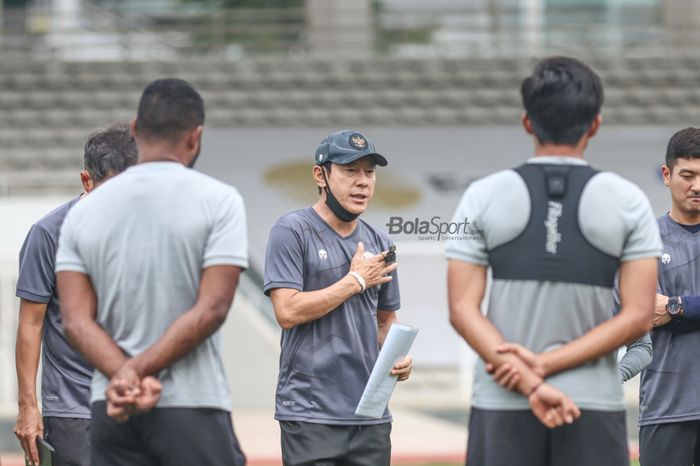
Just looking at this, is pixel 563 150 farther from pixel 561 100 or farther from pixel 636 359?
pixel 636 359

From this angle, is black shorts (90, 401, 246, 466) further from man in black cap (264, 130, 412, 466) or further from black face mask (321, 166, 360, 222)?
black face mask (321, 166, 360, 222)

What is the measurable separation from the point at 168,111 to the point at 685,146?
2508mm

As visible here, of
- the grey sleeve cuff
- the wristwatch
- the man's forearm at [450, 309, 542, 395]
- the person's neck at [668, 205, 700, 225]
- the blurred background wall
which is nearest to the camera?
the man's forearm at [450, 309, 542, 395]

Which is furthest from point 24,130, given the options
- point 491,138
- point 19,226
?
point 491,138

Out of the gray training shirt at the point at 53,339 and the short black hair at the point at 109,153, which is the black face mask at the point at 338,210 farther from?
the gray training shirt at the point at 53,339

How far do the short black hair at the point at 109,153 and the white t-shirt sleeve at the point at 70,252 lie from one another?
114 cm

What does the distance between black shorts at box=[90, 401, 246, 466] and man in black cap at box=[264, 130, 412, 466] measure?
46.2 inches

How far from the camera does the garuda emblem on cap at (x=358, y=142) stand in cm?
546

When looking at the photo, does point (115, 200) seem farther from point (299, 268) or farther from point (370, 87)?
point (370, 87)

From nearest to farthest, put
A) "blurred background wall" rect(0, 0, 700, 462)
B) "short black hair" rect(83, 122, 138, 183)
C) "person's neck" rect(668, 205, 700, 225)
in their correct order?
"short black hair" rect(83, 122, 138, 183) < "person's neck" rect(668, 205, 700, 225) < "blurred background wall" rect(0, 0, 700, 462)

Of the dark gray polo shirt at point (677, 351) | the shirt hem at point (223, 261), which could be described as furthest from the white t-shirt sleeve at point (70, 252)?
the dark gray polo shirt at point (677, 351)

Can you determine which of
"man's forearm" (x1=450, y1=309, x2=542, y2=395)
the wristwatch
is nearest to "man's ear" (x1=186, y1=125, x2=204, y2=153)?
"man's forearm" (x1=450, y1=309, x2=542, y2=395)

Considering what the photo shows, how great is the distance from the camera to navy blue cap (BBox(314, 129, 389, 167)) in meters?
5.43

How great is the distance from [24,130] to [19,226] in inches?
106
